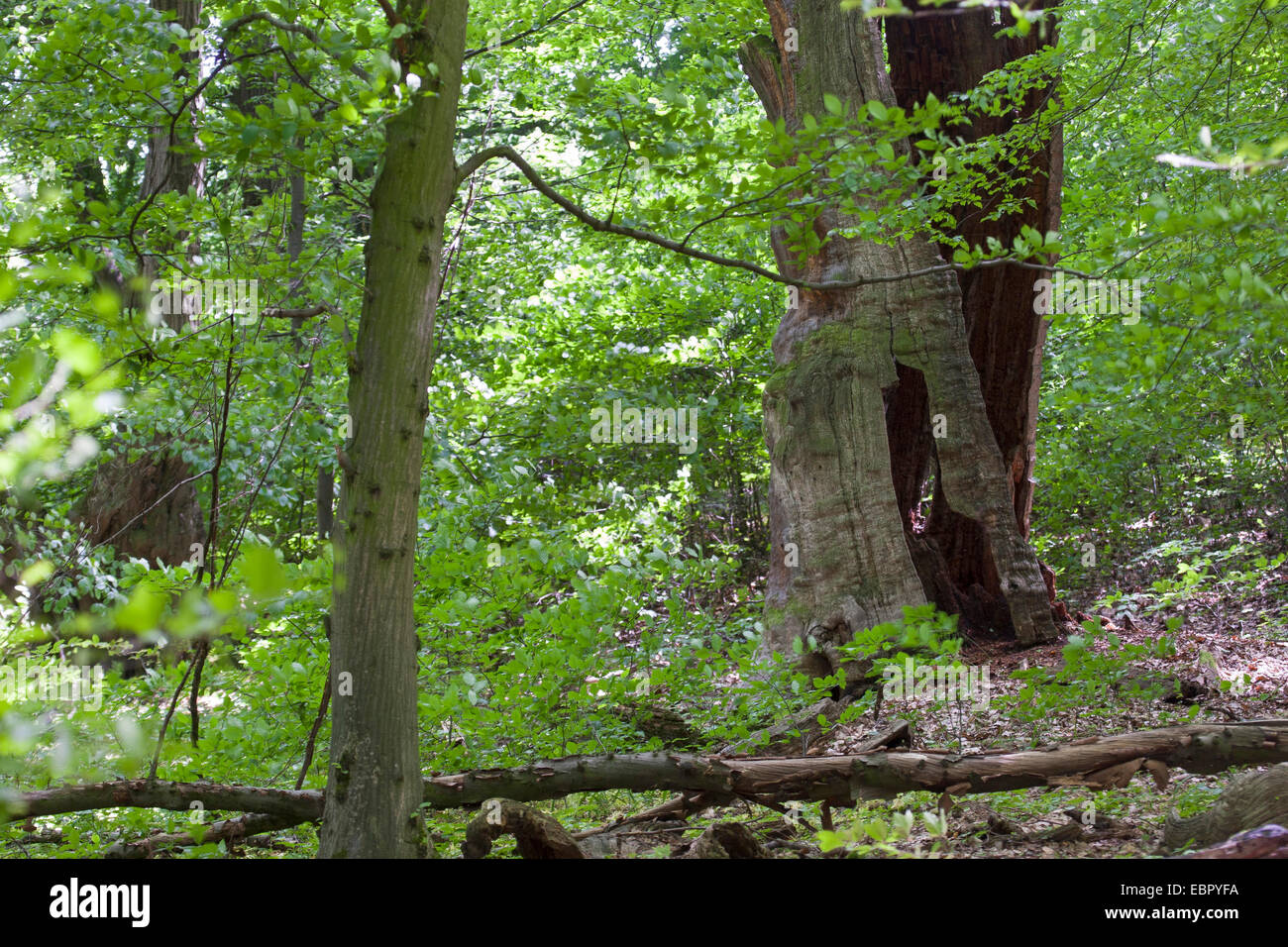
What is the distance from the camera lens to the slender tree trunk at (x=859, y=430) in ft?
21.4

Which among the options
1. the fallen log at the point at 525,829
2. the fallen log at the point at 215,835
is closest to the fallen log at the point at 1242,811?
the fallen log at the point at 525,829

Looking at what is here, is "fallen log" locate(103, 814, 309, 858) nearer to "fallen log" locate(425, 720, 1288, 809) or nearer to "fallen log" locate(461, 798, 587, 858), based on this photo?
"fallen log" locate(425, 720, 1288, 809)

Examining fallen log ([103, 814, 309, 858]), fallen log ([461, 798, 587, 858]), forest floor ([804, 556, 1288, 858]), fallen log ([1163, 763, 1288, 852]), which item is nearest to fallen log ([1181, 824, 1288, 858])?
fallen log ([1163, 763, 1288, 852])

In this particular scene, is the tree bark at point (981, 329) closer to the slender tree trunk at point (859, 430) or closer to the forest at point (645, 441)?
the forest at point (645, 441)

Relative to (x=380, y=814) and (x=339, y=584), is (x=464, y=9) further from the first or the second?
(x=380, y=814)

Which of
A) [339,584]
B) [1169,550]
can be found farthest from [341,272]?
[1169,550]

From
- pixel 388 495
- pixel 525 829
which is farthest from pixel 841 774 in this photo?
pixel 388 495

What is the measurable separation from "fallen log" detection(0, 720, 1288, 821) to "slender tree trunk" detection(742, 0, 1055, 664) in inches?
111

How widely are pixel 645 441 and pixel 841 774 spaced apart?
6.52 metres

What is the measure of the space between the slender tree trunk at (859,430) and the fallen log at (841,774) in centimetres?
282

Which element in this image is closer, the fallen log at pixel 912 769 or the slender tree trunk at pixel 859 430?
the fallen log at pixel 912 769

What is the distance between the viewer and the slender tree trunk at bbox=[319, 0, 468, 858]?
2.87 metres

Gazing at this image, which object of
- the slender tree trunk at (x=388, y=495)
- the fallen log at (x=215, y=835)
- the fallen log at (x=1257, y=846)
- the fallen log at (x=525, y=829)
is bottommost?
the fallen log at (x=215, y=835)

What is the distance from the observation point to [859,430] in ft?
22.1
